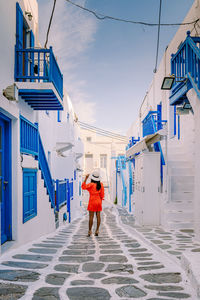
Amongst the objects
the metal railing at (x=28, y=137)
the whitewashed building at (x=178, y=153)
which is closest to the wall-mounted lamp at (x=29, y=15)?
the metal railing at (x=28, y=137)

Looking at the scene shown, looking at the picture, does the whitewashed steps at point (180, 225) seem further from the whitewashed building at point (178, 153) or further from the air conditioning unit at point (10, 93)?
the air conditioning unit at point (10, 93)

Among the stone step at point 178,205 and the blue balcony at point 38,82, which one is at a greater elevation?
the blue balcony at point 38,82

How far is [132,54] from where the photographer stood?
43.3 feet

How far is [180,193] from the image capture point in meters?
9.34

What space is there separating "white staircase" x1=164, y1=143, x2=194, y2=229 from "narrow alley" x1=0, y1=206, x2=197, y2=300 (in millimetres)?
2629

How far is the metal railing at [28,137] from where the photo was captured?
668 centimetres

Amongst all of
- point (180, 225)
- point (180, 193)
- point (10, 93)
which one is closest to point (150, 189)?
point (180, 193)

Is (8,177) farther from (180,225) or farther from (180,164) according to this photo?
(180,164)

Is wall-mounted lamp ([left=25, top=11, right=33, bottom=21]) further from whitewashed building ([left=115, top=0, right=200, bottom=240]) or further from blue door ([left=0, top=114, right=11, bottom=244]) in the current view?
whitewashed building ([left=115, top=0, right=200, bottom=240])

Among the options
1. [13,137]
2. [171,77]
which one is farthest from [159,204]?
[13,137]

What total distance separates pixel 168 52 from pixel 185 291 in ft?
36.5

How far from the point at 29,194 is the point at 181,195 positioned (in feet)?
15.3

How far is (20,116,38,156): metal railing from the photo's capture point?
668 centimetres

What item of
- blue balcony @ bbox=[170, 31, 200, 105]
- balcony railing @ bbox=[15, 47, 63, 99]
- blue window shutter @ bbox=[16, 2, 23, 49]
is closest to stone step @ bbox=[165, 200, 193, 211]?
blue balcony @ bbox=[170, 31, 200, 105]
